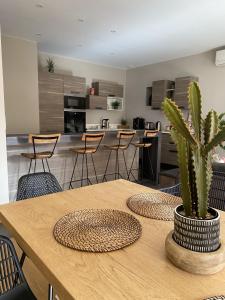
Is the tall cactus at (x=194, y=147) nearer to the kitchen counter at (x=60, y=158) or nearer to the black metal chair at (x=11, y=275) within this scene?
the black metal chair at (x=11, y=275)

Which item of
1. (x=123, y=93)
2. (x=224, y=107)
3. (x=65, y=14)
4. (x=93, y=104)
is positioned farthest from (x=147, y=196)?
(x=123, y=93)

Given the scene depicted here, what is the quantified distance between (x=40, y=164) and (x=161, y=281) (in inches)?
116

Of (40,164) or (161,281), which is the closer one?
(161,281)

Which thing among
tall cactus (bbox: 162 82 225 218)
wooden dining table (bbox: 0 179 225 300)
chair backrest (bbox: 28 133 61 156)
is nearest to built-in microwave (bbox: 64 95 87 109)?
chair backrest (bbox: 28 133 61 156)

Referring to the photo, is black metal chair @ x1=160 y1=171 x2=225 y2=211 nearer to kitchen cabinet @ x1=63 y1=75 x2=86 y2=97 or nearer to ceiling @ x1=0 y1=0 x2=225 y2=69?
ceiling @ x1=0 y1=0 x2=225 y2=69

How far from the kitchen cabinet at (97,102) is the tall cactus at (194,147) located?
224 inches

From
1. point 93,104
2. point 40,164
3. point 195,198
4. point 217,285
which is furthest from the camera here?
point 93,104

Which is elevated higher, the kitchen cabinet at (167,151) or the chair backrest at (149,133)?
the chair backrest at (149,133)

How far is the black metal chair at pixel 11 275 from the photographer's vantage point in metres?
0.96

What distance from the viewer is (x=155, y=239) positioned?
0.94 meters

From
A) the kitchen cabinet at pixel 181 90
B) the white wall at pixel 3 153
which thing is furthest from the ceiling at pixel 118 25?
the white wall at pixel 3 153

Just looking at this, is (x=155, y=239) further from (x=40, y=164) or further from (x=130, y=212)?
(x=40, y=164)

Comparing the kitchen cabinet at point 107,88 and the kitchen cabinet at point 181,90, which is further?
the kitchen cabinet at point 107,88

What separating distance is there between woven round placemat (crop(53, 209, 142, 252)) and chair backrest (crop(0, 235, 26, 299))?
208 millimetres
